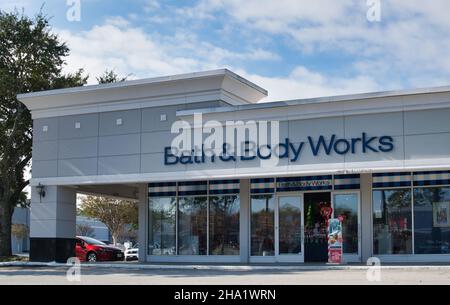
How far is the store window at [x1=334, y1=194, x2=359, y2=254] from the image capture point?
2367cm

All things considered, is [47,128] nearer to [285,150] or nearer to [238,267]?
[285,150]

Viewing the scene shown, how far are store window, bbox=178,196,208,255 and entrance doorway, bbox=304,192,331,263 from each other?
4.02m

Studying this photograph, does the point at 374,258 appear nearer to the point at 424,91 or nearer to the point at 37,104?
the point at 424,91

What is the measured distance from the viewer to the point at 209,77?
24453 mm

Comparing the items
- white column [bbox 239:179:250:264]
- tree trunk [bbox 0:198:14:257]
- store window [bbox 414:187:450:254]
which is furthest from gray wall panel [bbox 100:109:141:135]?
store window [bbox 414:187:450:254]

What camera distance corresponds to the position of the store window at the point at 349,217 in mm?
23672

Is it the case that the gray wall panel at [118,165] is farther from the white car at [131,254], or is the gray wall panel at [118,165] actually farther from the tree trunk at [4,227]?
the white car at [131,254]

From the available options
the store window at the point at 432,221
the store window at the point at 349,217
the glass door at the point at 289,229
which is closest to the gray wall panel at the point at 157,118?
the glass door at the point at 289,229

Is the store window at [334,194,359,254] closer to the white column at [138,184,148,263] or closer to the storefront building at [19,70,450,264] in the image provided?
the storefront building at [19,70,450,264]

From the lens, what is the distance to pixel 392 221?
23156 mm

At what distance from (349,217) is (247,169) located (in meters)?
3.92
